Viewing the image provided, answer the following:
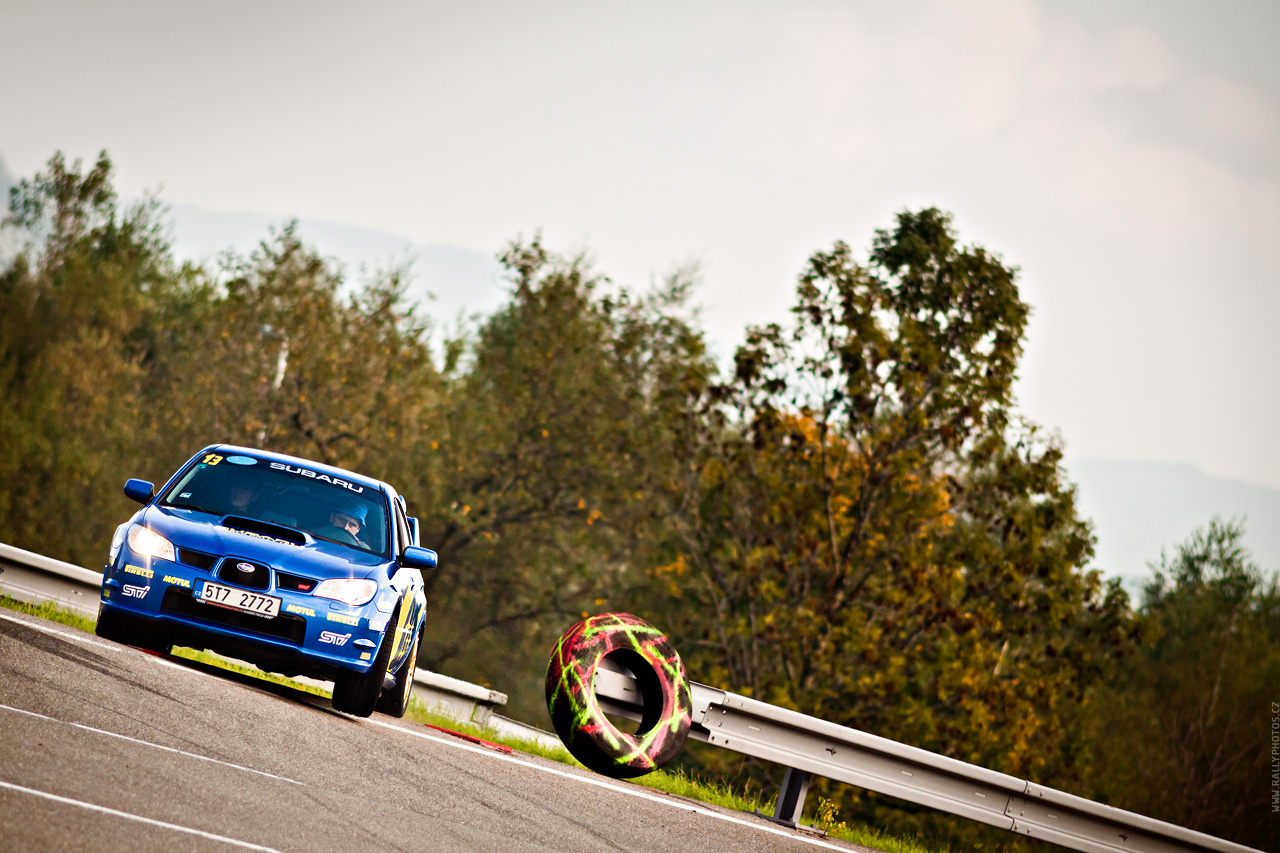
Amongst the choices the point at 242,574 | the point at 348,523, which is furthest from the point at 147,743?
the point at 348,523

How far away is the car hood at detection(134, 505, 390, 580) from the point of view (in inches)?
321

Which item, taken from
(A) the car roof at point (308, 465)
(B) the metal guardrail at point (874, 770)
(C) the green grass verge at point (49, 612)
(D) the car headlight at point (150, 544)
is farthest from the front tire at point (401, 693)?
(C) the green grass verge at point (49, 612)

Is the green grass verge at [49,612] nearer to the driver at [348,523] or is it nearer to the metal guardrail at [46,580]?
the metal guardrail at [46,580]

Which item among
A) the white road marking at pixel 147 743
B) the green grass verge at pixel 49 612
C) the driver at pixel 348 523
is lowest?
the green grass verge at pixel 49 612

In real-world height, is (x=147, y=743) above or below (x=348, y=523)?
below

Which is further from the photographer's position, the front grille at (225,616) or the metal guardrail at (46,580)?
the metal guardrail at (46,580)

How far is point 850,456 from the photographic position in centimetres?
2247

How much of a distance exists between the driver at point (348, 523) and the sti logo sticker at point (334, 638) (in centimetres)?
108

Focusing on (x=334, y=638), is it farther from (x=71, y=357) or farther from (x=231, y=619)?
(x=71, y=357)

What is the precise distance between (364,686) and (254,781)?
101 inches

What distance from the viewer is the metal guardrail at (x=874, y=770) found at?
8273 mm

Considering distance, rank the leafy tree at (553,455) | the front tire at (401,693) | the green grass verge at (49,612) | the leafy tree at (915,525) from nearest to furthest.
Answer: the front tire at (401,693) < the green grass verge at (49,612) < the leafy tree at (915,525) < the leafy tree at (553,455)

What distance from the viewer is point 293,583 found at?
8.16 meters

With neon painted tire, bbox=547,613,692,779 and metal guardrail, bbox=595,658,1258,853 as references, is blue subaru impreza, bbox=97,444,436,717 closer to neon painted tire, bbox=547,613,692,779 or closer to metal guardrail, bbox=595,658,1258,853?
neon painted tire, bbox=547,613,692,779
